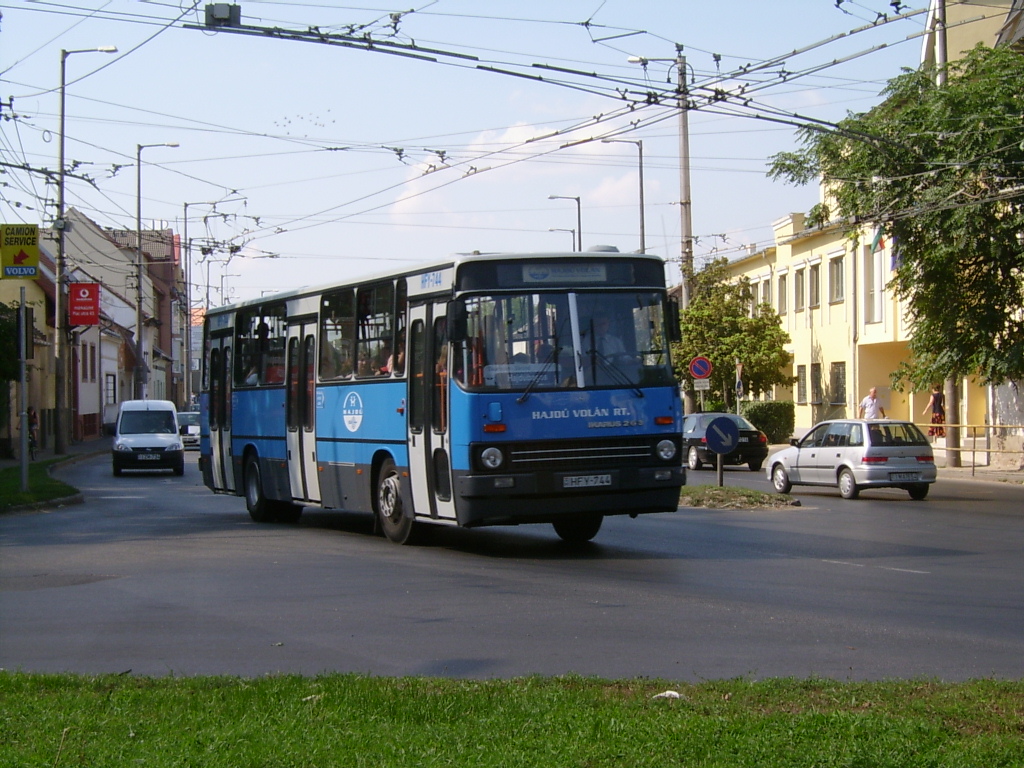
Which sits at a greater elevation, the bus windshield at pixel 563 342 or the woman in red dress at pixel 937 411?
the bus windshield at pixel 563 342

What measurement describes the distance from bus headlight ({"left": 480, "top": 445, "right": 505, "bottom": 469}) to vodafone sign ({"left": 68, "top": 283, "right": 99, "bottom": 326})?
3662cm

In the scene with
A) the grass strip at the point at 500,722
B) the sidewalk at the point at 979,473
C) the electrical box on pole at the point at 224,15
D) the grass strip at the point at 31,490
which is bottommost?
the sidewalk at the point at 979,473

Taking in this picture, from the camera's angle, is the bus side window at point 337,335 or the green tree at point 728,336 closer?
the bus side window at point 337,335

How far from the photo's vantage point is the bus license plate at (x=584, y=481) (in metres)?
13.9

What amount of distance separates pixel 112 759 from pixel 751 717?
9.23 feet

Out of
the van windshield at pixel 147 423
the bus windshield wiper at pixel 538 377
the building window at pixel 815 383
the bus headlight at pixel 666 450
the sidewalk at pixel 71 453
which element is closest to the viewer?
the bus windshield wiper at pixel 538 377

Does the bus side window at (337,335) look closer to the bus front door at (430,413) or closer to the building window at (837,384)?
the bus front door at (430,413)

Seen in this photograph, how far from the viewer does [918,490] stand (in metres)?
24.8

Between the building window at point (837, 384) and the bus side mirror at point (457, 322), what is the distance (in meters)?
36.1

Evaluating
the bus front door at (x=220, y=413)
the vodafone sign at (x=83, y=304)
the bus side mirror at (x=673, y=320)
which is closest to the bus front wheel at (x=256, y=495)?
the bus front door at (x=220, y=413)

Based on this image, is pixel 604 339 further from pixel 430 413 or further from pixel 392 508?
pixel 392 508

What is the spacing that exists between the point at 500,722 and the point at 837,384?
146ft

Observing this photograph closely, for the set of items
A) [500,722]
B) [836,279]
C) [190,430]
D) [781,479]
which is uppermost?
[836,279]

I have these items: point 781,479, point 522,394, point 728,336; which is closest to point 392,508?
point 522,394
